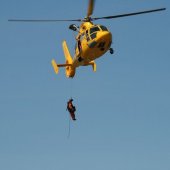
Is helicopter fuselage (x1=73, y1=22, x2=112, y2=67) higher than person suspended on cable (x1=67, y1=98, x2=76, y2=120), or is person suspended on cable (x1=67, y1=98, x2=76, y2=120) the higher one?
helicopter fuselage (x1=73, y1=22, x2=112, y2=67)

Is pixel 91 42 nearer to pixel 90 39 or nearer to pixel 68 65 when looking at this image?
pixel 90 39

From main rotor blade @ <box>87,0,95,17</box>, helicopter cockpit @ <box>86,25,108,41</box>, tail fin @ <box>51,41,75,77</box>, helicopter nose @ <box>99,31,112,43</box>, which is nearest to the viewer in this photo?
helicopter nose @ <box>99,31,112,43</box>

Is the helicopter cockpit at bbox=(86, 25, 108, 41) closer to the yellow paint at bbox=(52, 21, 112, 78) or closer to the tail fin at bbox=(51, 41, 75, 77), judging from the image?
the yellow paint at bbox=(52, 21, 112, 78)

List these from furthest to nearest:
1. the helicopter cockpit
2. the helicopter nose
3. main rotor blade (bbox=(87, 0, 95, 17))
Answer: main rotor blade (bbox=(87, 0, 95, 17)) < the helicopter cockpit < the helicopter nose

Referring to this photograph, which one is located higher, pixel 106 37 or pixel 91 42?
pixel 106 37

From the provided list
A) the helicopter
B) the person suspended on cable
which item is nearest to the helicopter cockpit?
the helicopter

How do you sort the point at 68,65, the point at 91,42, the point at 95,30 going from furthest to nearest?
the point at 68,65, the point at 95,30, the point at 91,42

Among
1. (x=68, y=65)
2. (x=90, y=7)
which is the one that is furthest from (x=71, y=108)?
(x=90, y=7)

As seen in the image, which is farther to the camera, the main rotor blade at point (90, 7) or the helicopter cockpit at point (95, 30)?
the main rotor blade at point (90, 7)

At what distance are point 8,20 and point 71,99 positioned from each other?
11495 millimetres

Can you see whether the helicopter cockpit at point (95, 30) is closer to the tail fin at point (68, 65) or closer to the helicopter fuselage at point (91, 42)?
the helicopter fuselage at point (91, 42)

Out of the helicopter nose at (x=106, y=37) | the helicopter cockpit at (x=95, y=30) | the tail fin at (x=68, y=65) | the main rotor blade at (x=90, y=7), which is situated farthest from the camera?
the tail fin at (x=68, y=65)

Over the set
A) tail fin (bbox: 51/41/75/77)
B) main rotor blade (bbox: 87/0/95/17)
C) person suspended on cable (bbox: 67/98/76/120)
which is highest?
main rotor blade (bbox: 87/0/95/17)

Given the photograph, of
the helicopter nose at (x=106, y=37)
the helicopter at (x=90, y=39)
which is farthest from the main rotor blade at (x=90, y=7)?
the helicopter nose at (x=106, y=37)
